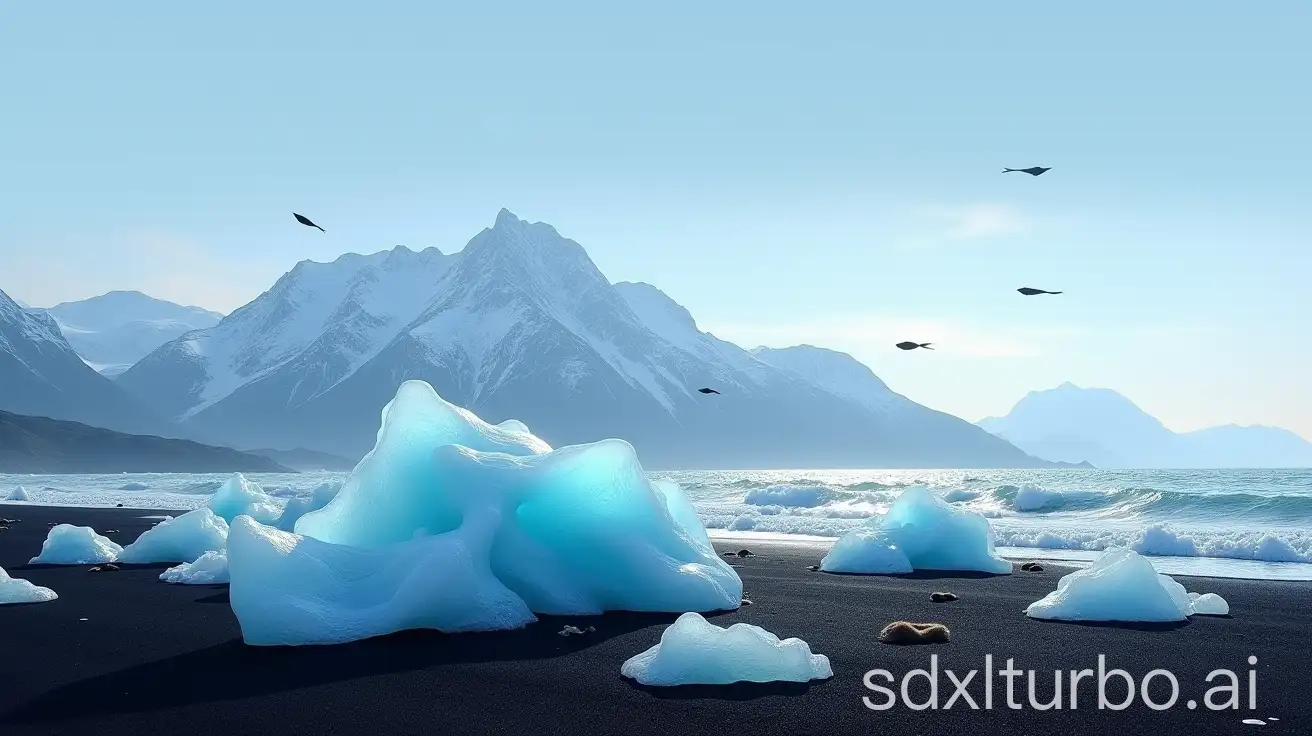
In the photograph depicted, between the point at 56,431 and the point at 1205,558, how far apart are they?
117990 millimetres

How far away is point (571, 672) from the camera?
6.60 metres

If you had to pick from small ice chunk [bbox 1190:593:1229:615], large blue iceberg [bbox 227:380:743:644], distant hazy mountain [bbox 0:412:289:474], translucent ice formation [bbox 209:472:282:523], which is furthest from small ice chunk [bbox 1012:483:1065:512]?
distant hazy mountain [bbox 0:412:289:474]

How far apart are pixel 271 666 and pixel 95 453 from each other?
115568mm

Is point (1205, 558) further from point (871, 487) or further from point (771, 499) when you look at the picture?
point (871, 487)

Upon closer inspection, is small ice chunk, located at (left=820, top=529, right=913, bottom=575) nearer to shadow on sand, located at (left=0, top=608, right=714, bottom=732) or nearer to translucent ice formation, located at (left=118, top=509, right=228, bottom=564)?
shadow on sand, located at (left=0, top=608, right=714, bottom=732)

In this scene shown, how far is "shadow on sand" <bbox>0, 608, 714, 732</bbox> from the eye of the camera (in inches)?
227

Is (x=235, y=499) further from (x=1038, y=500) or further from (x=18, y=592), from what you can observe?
(x=1038, y=500)

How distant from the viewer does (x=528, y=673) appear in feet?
21.6

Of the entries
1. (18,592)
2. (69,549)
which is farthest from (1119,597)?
(69,549)

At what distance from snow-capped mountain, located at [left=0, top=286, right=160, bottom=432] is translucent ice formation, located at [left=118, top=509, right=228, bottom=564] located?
173252 mm

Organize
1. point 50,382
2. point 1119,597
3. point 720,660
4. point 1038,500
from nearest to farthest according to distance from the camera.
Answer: point 720,660 < point 1119,597 < point 1038,500 < point 50,382

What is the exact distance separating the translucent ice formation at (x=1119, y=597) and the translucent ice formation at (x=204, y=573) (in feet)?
29.6

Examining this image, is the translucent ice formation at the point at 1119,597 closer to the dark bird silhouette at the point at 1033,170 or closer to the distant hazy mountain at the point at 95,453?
the dark bird silhouette at the point at 1033,170

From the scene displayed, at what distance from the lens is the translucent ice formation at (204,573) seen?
1196 cm
